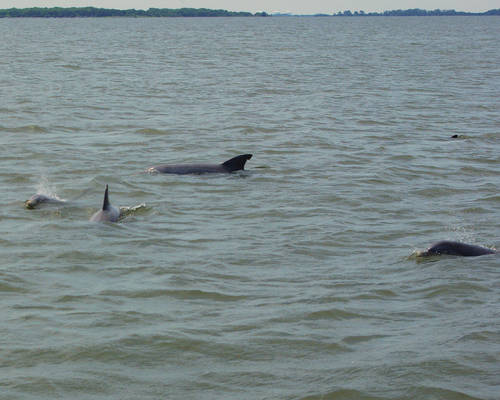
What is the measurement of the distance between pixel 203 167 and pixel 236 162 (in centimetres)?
64

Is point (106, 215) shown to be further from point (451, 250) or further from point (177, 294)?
point (451, 250)

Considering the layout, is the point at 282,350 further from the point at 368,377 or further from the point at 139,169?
the point at 139,169

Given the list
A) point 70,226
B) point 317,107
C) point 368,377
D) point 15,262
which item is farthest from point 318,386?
point 317,107

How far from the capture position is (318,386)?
6648 mm

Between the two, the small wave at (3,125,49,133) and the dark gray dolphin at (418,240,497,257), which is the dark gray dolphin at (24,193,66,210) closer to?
the dark gray dolphin at (418,240,497,257)

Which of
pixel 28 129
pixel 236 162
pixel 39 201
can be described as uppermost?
pixel 236 162

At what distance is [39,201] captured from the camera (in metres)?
12.6

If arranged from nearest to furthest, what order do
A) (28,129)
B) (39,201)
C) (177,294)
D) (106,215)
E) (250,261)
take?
(177,294) → (250,261) → (106,215) → (39,201) → (28,129)

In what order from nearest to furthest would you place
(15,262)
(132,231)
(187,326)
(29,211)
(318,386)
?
1. (318,386)
2. (187,326)
3. (15,262)
4. (132,231)
5. (29,211)

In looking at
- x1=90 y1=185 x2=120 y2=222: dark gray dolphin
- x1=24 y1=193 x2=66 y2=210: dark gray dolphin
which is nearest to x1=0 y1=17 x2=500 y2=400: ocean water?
x1=24 y1=193 x2=66 y2=210: dark gray dolphin

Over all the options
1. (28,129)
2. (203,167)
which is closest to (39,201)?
(203,167)

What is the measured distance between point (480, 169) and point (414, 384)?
10.8m

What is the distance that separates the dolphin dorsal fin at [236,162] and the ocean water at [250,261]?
43cm

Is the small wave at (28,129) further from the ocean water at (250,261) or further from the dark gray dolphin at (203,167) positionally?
the dark gray dolphin at (203,167)
